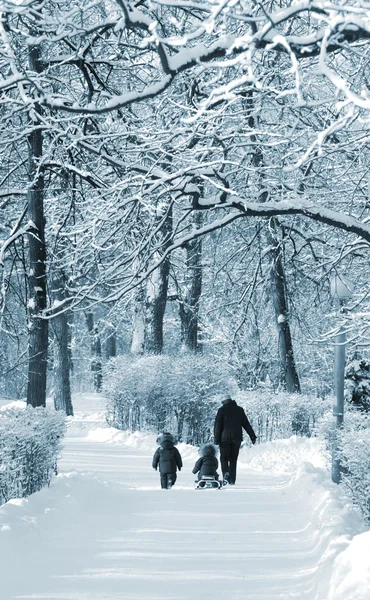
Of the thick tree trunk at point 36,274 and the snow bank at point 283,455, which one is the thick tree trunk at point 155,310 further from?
the thick tree trunk at point 36,274

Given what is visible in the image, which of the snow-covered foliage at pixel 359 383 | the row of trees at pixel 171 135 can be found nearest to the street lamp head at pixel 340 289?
the row of trees at pixel 171 135

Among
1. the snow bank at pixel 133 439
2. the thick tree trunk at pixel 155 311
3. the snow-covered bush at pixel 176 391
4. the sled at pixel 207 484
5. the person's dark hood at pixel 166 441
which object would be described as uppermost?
the thick tree trunk at pixel 155 311

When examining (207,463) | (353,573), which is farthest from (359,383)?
(353,573)

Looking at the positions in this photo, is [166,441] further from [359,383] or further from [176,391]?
[176,391]

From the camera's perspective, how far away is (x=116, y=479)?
42.3 ft

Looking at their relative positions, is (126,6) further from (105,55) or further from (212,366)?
(212,366)

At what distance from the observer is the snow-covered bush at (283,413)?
1975cm

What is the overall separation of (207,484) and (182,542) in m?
4.48

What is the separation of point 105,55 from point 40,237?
9.15 ft

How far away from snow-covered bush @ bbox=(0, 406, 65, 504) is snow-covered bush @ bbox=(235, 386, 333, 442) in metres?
10.3

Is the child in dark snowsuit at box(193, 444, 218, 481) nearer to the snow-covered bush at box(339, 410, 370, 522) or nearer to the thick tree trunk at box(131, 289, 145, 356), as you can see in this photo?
the snow-covered bush at box(339, 410, 370, 522)

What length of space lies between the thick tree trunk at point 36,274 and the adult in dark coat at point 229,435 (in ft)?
9.60

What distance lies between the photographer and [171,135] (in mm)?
7996

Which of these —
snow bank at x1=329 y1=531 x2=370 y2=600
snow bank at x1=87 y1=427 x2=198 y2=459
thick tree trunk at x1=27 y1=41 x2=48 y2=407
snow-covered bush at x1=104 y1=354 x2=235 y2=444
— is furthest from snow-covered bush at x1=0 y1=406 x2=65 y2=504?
snow-covered bush at x1=104 y1=354 x2=235 y2=444
